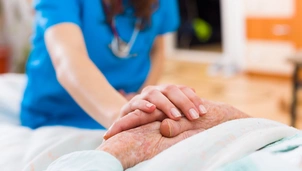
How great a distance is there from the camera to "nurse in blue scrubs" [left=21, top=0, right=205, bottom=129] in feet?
3.21

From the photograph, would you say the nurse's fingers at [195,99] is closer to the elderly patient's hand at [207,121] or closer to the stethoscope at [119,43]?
the elderly patient's hand at [207,121]

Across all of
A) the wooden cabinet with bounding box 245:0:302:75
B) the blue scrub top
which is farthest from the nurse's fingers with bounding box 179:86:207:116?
the wooden cabinet with bounding box 245:0:302:75

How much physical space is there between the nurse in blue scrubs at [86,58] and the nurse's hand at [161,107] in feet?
0.51

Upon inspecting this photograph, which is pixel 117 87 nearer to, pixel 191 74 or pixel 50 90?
pixel 50 90

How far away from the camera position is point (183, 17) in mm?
6570

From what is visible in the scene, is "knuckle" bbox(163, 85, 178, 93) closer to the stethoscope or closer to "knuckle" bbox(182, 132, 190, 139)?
"knuckle" bbox(182, 132, 190, 139)

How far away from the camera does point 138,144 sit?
2.36 ft

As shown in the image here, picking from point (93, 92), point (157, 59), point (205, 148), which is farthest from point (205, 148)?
point (157, 59)

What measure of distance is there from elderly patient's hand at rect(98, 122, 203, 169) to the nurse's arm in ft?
0.55

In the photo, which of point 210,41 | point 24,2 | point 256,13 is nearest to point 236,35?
point 256,13

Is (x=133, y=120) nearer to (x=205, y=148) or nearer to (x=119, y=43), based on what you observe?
(x=205, y=148)

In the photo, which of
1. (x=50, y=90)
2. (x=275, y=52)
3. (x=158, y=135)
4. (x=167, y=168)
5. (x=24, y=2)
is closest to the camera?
(x=167, y=168)

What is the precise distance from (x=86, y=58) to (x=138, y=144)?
1.17 ft

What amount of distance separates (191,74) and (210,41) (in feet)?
4.28
